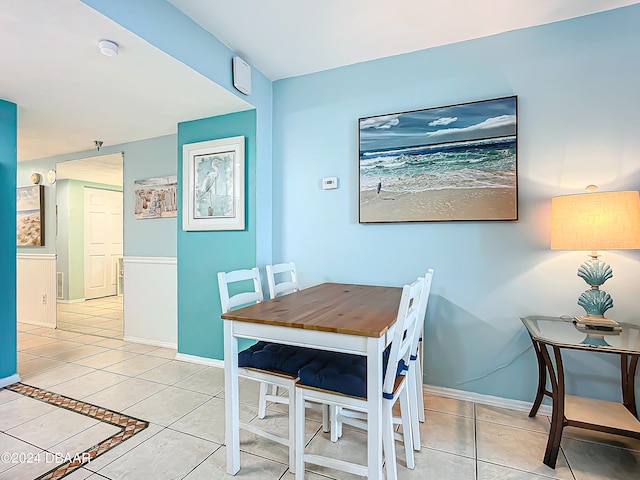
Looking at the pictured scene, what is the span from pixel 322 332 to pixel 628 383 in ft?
6.14

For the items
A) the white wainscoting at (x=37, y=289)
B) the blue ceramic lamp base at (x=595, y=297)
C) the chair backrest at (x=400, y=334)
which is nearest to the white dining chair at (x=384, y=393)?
the chair backrest at (x=400, y=334)

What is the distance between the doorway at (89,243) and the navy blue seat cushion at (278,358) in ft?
12.5

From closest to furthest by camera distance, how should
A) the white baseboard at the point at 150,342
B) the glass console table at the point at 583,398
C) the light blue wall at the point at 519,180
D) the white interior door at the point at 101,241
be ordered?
the glass console table at the point at 583,398
the light blue wall at the point at 519,180
the white baseboard at the point at 150,342
the white interior door at the point at 101,241

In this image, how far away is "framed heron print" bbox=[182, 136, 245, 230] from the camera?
2.91 metres

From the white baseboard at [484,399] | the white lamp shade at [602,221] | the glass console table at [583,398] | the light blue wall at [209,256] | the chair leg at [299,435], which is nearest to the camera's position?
the chair leg at [299,435]

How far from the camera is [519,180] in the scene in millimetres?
2258

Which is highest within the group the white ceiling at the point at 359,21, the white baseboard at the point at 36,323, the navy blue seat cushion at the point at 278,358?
the white ceiling at the point at 359,21

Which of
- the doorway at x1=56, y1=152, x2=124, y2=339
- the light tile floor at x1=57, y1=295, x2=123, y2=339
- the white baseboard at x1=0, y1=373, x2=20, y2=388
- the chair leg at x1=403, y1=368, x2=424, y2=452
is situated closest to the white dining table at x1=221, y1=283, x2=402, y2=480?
the chair leg at x1=403, y1=368, x2=424, y2=452

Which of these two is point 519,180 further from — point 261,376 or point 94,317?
point 94,317

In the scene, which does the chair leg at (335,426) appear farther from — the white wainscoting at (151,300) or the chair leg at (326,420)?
the white wainscoting at (151,300)

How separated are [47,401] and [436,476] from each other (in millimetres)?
2566

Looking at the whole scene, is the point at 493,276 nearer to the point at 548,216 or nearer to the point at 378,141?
the point at 548,216

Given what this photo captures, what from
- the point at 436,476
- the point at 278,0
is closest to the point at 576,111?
the point at 278,0

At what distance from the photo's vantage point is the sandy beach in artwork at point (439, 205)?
89.7 inches
